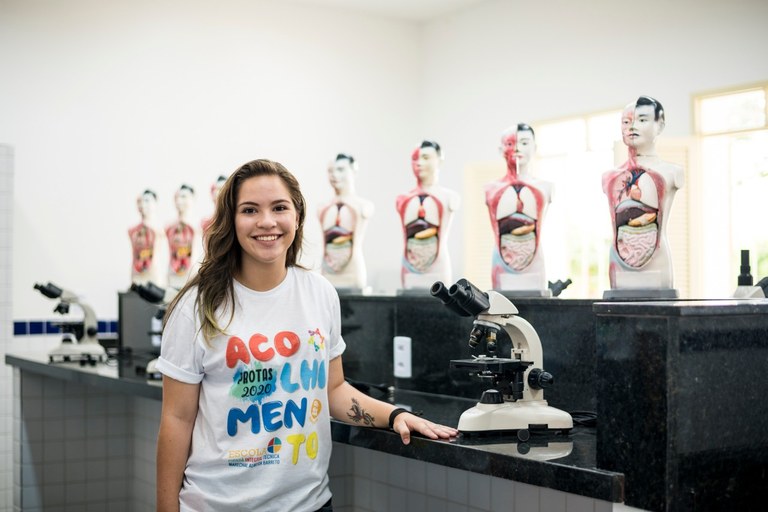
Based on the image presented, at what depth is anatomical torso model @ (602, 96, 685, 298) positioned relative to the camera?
96.3 inches

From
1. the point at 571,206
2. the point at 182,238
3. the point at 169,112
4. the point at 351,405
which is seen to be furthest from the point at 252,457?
the point at 571,206

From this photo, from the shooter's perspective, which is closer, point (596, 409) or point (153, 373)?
point (596, 409)

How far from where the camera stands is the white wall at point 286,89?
6.31 meters

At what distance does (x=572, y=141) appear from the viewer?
7.30 meters

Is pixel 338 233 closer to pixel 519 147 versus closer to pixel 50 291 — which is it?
pixel 519 147

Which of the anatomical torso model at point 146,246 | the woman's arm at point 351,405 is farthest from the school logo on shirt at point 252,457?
the anatomical torso model at point 146,246

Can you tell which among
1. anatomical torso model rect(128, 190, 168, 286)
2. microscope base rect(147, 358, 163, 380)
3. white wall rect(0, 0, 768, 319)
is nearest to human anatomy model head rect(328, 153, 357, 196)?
microscope base rect(147, 358, 163, 380)

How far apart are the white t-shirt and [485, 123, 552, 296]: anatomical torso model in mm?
825

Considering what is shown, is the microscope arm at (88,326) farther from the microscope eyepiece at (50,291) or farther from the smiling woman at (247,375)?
the smiling woman at (247,375)

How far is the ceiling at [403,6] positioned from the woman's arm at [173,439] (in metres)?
6.21

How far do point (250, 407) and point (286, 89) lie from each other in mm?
5879

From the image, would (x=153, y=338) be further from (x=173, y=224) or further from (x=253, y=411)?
(x=253, y=411)

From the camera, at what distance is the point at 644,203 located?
2.46 meters

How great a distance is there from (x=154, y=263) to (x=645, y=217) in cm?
322
